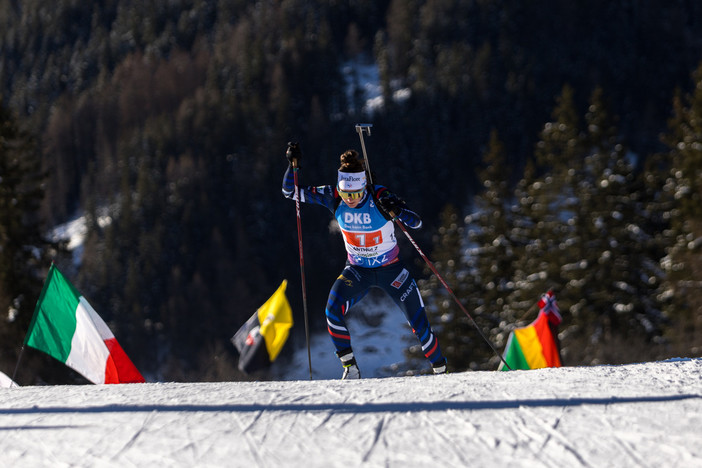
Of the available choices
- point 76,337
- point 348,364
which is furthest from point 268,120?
point 348,364

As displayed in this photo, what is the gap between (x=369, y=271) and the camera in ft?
19.1

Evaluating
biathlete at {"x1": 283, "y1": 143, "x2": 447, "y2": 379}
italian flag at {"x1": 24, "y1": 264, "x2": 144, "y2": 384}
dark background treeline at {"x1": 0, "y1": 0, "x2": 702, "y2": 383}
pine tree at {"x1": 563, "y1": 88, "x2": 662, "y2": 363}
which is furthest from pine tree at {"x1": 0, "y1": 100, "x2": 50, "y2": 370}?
pine tree at {"x1": 563, "y1": 88, "x2": 662, "y2": 363}

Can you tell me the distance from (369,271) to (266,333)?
7133mm

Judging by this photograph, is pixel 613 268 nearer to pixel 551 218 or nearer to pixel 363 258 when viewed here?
pixel 551 218

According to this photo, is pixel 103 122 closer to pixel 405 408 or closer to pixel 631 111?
pixel 631 111

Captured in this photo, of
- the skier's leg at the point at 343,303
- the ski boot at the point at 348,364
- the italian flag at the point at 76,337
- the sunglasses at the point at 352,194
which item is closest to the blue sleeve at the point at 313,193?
the sunglasses at the point at 352,194

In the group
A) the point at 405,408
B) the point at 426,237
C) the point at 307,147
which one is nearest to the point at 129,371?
the point at 405,408

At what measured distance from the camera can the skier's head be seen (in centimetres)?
566

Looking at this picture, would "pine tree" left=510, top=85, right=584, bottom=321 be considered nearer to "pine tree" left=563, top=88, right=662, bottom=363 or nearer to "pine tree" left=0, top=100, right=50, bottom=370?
"pine tree" left=563, top=88, right=662, bottom=363

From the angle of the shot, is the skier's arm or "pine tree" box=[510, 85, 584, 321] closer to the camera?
the skier's arm

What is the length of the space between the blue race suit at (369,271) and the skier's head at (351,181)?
85 mm

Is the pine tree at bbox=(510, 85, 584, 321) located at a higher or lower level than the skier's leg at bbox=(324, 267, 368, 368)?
lower

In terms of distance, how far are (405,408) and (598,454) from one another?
1116mm

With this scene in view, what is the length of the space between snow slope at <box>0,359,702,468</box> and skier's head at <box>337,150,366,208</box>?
6.35 feet
